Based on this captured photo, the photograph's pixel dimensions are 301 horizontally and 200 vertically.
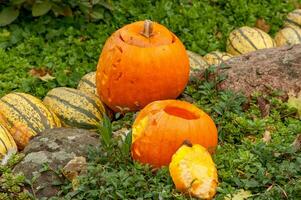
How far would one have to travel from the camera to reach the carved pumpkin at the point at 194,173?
12.7ft

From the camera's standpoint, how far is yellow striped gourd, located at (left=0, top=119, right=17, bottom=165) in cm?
464

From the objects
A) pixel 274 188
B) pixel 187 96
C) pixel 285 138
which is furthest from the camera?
pixel 187 96

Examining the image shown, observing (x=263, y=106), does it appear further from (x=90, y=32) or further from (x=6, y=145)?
(x=90, y=32)

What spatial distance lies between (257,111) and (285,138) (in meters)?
0.40

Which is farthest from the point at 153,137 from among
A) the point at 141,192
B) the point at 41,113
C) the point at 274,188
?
the point at 41,113

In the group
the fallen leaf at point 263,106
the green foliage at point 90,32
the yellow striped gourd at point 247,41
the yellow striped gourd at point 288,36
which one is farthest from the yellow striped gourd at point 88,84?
the yellow striped gourd at point 288,36

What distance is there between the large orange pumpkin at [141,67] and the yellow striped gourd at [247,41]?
154 centimetres

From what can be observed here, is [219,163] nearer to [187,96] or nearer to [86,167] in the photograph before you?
[86,167]

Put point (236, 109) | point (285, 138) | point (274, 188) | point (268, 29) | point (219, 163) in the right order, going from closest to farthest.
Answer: point (274, 188), point (219, 163), point (285, 138), point (236, 109), point (268, 29)

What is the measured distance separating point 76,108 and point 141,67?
0.63m

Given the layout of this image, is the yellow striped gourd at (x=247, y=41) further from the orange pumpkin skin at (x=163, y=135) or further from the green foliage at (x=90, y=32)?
the orange pumpkin skin at (x=163, y=135)

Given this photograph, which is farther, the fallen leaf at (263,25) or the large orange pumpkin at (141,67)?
the fallen leaf at (263,25)

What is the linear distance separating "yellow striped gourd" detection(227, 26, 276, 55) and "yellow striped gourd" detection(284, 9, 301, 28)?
0.53 meters

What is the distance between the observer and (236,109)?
4844 mm
